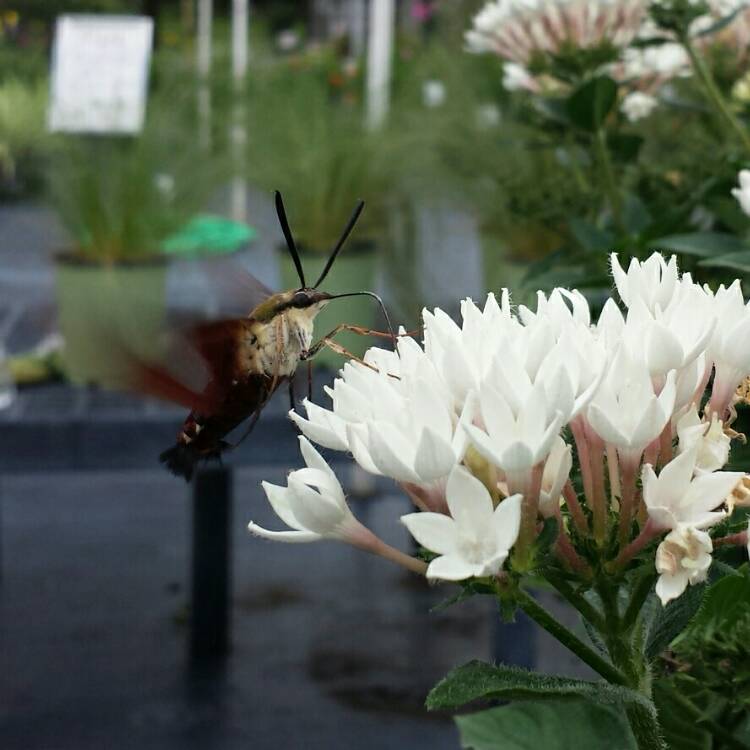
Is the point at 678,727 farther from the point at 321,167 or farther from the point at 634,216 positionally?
the point at 321,167

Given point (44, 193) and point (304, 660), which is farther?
point (44, 193)

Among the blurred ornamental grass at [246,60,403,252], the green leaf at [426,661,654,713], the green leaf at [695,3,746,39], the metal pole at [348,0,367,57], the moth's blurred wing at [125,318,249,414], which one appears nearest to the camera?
the green leaf at [426,661,654,713]

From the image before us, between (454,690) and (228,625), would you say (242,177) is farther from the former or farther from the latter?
(454,690)

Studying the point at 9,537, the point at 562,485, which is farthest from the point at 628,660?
the point at 9,537

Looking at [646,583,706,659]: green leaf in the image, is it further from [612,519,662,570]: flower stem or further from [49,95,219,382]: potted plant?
[49,95,219,382]: potted plant

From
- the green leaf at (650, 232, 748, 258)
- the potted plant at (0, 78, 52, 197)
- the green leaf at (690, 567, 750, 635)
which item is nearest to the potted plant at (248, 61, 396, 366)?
the green leaf at (650, 232, 748, 258)

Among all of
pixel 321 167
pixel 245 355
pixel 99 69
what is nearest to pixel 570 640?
pixel 245 355

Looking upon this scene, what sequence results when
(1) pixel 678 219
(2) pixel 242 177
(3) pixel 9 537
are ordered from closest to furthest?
(1) pixel 678 219
(2) pixel 242 177
(3) pixel 9 537
